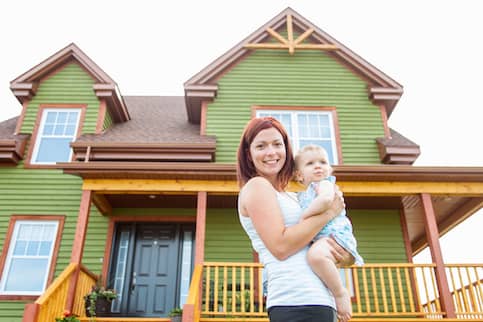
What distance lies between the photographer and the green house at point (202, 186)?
7.23 meters

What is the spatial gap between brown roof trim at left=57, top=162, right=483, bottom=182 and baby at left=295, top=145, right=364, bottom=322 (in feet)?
16.8

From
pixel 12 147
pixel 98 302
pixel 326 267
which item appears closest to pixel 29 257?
pixel 98 302

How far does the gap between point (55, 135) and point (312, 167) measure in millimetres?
9152

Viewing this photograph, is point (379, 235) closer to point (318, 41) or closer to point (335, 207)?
point (318, 41)

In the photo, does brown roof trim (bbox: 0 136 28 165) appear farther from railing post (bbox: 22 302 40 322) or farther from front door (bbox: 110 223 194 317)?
railing post (bbox: 22 302 40 322)

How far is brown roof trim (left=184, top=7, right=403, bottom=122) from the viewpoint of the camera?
10.2 metres

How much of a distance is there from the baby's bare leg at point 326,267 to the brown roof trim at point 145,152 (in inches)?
301

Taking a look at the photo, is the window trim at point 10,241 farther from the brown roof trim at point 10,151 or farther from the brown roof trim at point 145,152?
the brown roof trim at point 145,152

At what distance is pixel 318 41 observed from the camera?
435 inches

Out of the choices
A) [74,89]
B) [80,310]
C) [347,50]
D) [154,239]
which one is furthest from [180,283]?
[347,50]

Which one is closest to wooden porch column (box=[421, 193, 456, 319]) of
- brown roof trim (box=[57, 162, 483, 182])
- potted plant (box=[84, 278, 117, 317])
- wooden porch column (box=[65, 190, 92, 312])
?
brown roof trim (box=[57, 162, 483, 182])

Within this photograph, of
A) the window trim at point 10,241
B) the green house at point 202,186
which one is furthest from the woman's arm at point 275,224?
the window trim at point 10,241

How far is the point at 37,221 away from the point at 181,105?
5876mm

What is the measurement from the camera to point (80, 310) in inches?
281
